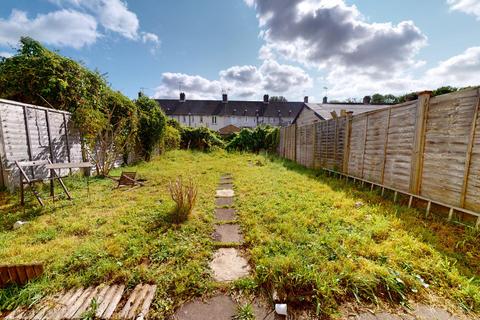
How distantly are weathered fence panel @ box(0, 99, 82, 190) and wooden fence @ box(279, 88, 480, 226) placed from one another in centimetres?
809

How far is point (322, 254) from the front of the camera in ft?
7.78

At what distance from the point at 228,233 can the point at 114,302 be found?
1642 millimetres

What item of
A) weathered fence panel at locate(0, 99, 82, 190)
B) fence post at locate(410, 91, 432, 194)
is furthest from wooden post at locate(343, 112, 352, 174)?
weathered fence panel at locate(0, 99, 82, 190)

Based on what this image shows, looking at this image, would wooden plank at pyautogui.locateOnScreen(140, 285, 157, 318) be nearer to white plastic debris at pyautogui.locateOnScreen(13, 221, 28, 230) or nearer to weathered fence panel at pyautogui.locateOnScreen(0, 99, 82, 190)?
white plastic debris at pyautogui.locateOnScreen(13, 221, 28, 230)

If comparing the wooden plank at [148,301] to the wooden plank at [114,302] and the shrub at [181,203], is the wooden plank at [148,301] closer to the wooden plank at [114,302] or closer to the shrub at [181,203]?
the wooden plank at [114,302]

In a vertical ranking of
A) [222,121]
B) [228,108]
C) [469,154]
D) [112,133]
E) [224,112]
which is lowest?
[469,154]

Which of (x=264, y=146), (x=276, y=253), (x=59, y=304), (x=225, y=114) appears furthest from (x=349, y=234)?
(x=225, y=114)

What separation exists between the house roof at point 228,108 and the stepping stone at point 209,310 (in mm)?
33139

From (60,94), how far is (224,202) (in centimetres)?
609

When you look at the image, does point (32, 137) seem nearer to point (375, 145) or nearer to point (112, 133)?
point (112, 133)

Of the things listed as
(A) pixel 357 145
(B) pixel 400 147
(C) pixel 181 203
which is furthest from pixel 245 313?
(A) pixel 357 145

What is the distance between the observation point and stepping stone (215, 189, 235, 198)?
5036 millimetres

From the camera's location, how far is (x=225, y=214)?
3.88 metres

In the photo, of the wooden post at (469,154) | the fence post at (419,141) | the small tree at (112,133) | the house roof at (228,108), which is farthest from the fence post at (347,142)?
the house roof at (228,108)
